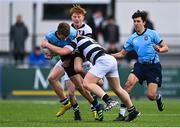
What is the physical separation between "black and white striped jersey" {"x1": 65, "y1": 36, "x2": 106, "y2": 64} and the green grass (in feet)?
4.31

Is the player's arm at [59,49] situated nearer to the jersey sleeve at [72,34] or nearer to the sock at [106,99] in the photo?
the jersey sleeve at [72,34]

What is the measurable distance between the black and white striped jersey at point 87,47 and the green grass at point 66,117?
131cm

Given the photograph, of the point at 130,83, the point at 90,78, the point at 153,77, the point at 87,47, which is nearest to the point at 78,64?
the point at 87,47

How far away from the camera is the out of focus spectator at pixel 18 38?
3262 centimetres

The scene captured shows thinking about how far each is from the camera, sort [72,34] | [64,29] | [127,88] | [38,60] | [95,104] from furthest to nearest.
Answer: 1. [38,60]
2. [127,88]
3. [95,104]
4. [72,34]
5. [64,29]

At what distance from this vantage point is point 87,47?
18.0 meters

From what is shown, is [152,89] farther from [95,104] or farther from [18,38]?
[18,38]

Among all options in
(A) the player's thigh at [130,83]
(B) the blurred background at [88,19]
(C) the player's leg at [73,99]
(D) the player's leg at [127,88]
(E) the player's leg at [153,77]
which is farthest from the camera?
(B) the blurred background at [88,19]

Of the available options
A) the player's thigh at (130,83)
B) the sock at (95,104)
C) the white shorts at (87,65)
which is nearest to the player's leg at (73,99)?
the white shorts at (87,65)

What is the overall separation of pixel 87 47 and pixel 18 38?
1501cm

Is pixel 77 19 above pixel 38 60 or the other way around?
above

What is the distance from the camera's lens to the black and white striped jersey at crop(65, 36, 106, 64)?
17953 millimetres

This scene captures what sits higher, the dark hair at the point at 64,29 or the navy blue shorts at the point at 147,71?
the dark hair at the point at 64,29

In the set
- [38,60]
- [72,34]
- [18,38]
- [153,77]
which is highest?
[72,34]
